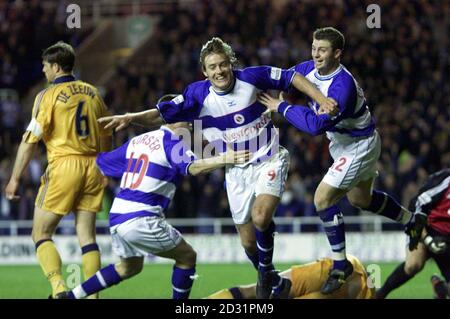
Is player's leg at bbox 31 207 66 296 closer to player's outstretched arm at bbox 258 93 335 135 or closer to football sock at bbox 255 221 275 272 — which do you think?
football sock at bbox 255 221 275 272

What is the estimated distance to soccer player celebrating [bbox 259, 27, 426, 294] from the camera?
7.50 metres

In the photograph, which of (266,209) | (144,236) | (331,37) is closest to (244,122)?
(266,209)

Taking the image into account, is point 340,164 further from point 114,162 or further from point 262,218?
point 114,162

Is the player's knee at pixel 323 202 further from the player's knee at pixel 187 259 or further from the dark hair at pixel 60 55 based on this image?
the dark hair at pixel 60 55

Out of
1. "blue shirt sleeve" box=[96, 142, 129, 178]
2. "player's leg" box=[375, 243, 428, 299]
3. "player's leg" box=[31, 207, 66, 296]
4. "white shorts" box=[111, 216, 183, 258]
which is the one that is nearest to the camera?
"white shorts" box=[111, 216, 183, 258]

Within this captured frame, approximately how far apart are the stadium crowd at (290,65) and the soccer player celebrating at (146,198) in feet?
27.4

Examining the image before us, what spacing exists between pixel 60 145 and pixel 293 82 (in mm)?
2235

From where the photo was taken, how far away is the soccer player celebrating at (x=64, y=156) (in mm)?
8242

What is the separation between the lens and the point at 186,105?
770 cm

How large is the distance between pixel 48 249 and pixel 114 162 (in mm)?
1184

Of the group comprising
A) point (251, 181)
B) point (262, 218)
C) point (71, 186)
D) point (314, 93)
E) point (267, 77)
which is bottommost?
point (262, 218)

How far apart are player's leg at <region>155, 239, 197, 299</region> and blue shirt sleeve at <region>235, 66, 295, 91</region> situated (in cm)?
143

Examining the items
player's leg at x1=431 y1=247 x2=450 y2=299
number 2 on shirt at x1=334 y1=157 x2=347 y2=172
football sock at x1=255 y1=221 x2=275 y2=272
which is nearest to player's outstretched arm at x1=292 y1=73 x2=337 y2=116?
number 2 on shirt at x1=334 y1=157 x2=347 y2=172
